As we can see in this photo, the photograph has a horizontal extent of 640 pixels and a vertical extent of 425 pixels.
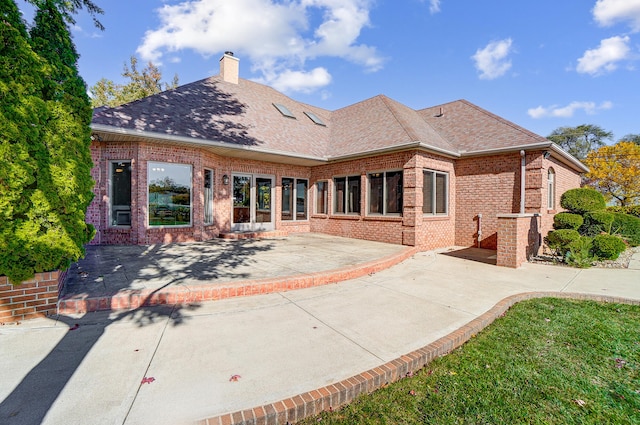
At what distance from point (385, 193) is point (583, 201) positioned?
21.3ft

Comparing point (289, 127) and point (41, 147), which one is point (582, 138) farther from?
point (41, 147)

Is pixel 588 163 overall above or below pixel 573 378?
above

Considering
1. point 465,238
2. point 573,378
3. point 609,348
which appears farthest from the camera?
point 465,238

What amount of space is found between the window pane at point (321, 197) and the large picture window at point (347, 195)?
25.0 inches

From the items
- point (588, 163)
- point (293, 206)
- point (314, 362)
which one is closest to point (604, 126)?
point (588, 163)

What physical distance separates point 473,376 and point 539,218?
8.68 meters

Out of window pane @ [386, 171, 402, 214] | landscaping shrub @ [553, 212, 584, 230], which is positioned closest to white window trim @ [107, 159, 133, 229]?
window pane @ [386, 171, 402, 214]

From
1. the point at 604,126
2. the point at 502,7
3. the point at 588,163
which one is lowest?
the point at 588,163

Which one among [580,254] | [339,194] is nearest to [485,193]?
[580,254]

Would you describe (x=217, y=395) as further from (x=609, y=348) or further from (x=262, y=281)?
(x=609, y=348)

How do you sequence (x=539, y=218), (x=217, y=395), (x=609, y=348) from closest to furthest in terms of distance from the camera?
(x=217, y=395) < (x=609, y=348) < (x=539, y=218)

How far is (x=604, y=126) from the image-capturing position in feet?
→ 112

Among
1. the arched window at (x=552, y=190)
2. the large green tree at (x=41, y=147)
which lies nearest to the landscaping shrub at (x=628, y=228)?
the arched window at (x=552, y=190)

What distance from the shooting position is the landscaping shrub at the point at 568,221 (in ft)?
29.9
